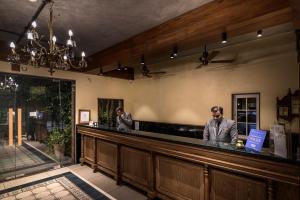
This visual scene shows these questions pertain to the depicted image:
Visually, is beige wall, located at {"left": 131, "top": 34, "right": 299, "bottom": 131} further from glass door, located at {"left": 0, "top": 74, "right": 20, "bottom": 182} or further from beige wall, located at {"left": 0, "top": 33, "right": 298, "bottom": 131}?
glass door, located at {"left": 0, "top": 74, "right": 20, "bottom": 182}

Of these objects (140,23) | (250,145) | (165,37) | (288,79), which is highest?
(140,23)

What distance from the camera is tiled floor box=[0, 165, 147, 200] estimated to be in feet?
12.1

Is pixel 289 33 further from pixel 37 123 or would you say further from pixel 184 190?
pixel 37 123

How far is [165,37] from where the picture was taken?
11.0 ft

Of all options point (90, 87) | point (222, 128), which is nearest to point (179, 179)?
point (222, 128)

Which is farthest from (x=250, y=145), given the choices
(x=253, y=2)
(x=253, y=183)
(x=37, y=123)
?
(x=37, y=123)

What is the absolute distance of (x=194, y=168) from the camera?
284 centimetres

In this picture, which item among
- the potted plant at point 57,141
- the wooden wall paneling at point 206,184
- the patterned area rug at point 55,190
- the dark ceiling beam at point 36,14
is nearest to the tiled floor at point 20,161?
the potted plant at point 57,141

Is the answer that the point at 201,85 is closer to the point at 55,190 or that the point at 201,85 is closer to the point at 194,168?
the point at 194,168

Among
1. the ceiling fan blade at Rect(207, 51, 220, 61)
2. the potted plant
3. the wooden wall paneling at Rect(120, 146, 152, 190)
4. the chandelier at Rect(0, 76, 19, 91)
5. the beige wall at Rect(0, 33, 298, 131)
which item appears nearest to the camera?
the wooden wall paneling at Rect(120, 146, 152, 190)

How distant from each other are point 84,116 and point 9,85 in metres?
2.05

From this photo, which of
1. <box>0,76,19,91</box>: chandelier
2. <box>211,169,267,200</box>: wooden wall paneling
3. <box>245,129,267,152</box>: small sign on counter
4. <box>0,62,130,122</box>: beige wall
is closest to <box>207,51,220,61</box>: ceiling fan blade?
<box>245,129,267,152</box>: small sign on counter

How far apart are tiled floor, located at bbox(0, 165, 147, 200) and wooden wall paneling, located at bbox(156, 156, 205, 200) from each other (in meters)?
0.61

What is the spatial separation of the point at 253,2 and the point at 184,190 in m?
2.67
